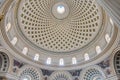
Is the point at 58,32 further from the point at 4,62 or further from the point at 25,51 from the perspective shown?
the point at 4,62

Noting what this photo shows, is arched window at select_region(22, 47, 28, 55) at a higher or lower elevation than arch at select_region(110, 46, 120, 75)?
higher

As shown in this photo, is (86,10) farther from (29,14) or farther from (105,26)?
(29,14)

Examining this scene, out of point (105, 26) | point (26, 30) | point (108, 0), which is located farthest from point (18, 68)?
point (108, 0)

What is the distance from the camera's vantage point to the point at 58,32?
30047mm

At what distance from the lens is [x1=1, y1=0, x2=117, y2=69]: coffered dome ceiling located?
2412 centimetres

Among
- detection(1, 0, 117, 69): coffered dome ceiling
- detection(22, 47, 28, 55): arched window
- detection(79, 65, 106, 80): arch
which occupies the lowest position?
detection(79, 65, 106, 80): arch

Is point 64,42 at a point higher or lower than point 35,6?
lower

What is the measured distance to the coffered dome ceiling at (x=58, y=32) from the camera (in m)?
24.1

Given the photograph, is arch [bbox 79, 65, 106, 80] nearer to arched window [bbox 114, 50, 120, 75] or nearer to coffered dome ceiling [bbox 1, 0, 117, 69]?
coffered dome ceiling [bbox 1, 0, 117, 69]

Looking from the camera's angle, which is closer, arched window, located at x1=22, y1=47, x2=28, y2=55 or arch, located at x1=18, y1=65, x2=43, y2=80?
arch, located at x1=18, y1=65, x2=43, y2=80

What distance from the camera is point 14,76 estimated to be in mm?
21359

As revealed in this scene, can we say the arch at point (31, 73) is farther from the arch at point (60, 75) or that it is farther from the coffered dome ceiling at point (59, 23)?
the coffered dome ceiling at point (59, 23)

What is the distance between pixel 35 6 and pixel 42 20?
2.85m

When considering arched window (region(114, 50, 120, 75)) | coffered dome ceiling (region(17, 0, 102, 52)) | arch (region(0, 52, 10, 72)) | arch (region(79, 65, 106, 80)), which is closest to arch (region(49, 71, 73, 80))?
arch (region(79, 65, 106, 80))
